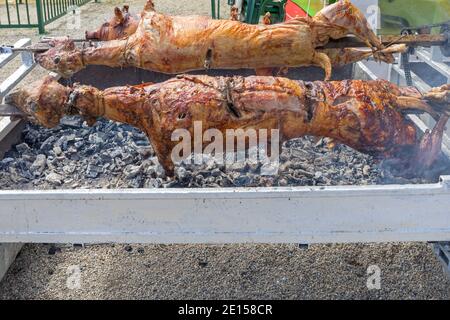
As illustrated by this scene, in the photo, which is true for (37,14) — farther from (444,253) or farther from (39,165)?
(444,253)

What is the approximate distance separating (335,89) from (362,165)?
1000 millimetres

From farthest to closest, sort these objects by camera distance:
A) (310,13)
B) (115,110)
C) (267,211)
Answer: (310,13)
(115,110)
(267,211)

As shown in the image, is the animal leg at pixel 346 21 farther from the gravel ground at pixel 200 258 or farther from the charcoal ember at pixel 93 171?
the charcoal ember at pixel 93 171

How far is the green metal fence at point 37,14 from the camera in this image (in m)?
10.5

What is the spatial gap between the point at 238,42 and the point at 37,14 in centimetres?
870

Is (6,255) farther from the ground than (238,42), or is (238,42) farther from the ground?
(238,42)

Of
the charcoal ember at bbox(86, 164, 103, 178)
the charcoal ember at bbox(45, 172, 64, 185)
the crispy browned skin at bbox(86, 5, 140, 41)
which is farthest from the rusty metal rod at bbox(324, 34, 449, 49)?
the charcoal ember at bbox(45, 172, 64, 185)

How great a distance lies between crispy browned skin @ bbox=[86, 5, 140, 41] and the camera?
11.8ft

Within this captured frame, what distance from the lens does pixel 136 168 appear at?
346cm

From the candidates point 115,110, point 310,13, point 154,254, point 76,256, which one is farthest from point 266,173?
point 310,13

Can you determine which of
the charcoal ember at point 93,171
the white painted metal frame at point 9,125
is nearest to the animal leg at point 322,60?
the charcoal ember at point 93,171

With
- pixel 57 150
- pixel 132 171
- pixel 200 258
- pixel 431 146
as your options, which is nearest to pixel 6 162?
pixel 57 150
